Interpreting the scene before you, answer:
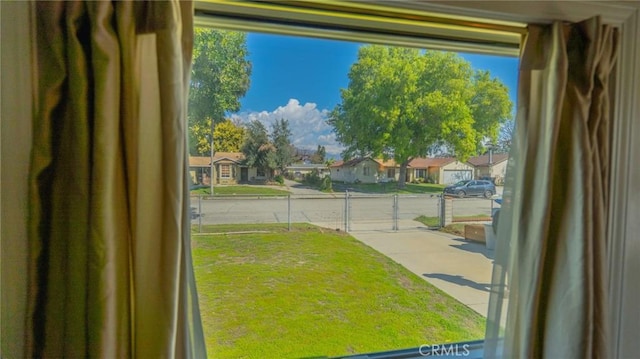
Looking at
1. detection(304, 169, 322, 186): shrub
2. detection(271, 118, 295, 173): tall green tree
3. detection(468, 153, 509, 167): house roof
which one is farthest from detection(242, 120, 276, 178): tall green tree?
detection(468, 153, 509, 167): house roof

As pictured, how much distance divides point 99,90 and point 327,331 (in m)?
1.00

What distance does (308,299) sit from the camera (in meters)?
1.21

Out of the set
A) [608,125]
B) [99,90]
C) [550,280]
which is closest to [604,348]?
[550,280]

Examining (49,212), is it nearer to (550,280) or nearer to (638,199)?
(550,280)

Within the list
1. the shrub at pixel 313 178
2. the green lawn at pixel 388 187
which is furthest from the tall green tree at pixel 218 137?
the green lawn at pixel 388 187

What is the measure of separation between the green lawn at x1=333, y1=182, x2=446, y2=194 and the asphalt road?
2 centimetres

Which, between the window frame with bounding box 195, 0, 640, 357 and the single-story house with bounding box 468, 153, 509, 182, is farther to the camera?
the single-story house with bounding box 468, 153, 509, 182

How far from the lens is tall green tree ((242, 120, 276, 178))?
115 cm

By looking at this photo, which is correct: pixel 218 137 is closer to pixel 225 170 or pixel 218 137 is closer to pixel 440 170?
pixel 225 170

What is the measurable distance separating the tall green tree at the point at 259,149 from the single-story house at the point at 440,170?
51cm

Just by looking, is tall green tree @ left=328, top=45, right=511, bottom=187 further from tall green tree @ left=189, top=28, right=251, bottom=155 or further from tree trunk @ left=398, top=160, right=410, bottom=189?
tall green tree @ left=189, top=28, right=251, bottom=155

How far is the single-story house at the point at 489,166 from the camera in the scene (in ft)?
4.38

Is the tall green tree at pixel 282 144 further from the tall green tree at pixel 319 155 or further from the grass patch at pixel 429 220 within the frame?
the grass patch at pixel 429 220

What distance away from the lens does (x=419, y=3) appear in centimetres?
102
